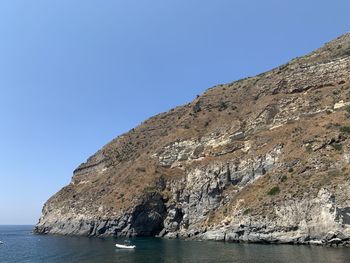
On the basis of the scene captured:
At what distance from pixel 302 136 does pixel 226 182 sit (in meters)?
22.6

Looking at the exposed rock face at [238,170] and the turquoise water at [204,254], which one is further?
the exposed rock face at [238,170]

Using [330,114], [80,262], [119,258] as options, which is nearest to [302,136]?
[330,114]

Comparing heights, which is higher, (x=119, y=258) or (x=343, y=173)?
(x=343, y=173)

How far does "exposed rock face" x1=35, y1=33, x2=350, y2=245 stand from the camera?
74.2 m

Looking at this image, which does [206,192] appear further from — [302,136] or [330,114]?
[330,114]

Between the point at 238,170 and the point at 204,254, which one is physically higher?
the point at 238,170

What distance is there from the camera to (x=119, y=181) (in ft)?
423

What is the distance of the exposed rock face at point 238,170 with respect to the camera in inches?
2923

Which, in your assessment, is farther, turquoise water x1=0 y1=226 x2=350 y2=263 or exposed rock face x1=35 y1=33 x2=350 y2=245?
exposed rock face x1=35 y1=33 x2=350 y2=245

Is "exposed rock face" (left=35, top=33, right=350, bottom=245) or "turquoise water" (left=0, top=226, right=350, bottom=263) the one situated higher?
"exposed rock face" (left=35, top=33, right=350, bottom=245)

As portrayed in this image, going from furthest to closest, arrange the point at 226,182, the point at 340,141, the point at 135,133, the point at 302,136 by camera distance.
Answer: the point at 135,133 → the point at 226,182 → the point at 302,136 → the point at 340,141

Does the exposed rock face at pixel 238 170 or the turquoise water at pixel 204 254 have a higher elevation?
the exposed rock face at pixel 238 170

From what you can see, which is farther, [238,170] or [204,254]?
[238,170]

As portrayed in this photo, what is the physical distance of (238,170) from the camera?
103 m
